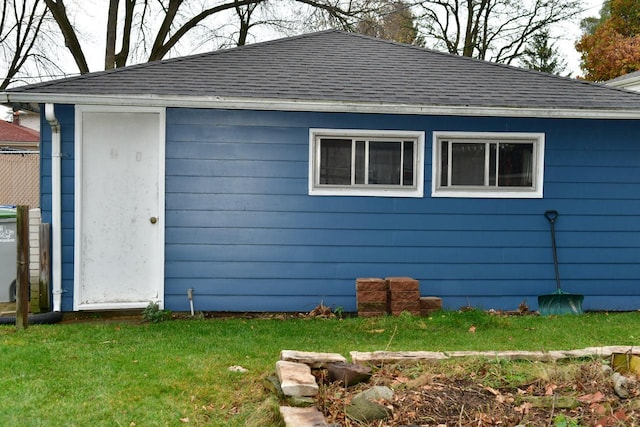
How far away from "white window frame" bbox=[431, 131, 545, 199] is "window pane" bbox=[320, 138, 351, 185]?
100 centimetres

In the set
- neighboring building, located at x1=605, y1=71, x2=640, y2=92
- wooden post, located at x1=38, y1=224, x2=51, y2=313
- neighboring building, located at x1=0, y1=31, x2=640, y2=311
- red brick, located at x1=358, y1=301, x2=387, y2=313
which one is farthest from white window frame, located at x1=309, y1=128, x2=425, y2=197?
neighboring building, located at x1=605, y1=71, x2=640, y2=92

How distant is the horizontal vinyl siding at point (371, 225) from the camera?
7004mm

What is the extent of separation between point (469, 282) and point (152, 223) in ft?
12.2

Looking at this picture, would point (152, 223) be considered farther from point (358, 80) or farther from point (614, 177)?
point (614, 177)

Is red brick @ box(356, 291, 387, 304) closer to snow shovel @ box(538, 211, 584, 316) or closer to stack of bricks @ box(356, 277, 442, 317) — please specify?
stack of bricks @ box(356, 277, 442, 317)

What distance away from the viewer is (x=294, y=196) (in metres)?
7.10

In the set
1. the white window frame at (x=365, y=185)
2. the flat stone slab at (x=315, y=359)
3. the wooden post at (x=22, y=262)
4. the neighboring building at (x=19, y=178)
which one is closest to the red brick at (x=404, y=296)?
the white window frame at (x=365, y=185)

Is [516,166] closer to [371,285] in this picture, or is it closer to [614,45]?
[371,285]

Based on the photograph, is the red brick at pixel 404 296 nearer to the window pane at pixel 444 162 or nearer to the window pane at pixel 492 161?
the window pane at pixel 444 162

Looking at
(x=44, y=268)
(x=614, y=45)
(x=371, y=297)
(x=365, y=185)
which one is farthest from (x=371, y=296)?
(x=614, y=45)

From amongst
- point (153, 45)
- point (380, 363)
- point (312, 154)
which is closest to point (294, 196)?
point (312, 154)

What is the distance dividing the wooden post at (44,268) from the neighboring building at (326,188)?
4.6 inches

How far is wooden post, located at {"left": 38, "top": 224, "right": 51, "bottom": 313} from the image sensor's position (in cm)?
659

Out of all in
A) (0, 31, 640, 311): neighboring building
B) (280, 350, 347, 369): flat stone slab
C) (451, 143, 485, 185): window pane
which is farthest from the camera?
(451, 143, 485, 185): window pane
